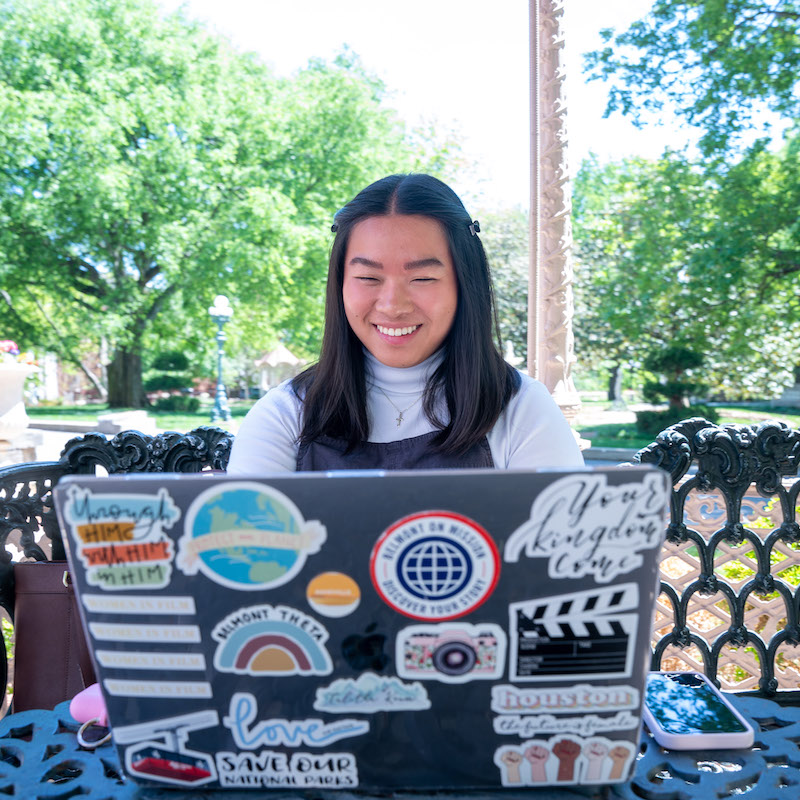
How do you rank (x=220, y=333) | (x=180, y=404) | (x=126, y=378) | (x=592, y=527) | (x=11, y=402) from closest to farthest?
(x=592, y=527)
(x=11, y=402)
(x=220, y=333)
(x=126, y=378)
(x=180, y=404)

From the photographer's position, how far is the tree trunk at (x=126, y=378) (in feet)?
65.4

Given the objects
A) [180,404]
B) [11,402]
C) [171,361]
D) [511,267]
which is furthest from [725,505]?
[171,361]

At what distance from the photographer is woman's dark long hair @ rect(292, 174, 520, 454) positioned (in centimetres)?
148

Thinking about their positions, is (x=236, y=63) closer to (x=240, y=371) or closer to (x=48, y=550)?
(x=240, y=371)

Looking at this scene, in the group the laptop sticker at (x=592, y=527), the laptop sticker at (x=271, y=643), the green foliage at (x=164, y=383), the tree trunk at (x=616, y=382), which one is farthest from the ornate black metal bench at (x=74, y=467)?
the tree trunk at (x=616, y=382)

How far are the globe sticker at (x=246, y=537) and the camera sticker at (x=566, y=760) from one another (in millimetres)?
295

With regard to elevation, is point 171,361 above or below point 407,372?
above

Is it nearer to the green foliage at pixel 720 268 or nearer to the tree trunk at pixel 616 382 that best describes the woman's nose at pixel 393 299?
the green foliage at pixel 720 268

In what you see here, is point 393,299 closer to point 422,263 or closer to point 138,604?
point 422,263

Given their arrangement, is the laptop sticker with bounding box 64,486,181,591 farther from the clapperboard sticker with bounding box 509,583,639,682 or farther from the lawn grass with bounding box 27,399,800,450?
the lawn grass with bounding box 27,399,800,450

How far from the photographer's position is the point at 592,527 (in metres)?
0.68

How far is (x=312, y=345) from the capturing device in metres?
22.8

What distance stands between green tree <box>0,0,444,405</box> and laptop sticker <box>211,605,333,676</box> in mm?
16257

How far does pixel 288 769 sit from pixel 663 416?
1462cm
